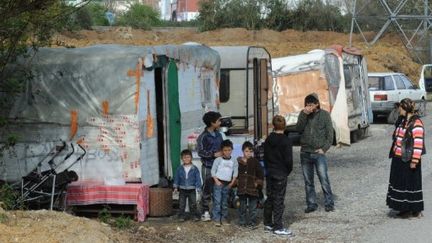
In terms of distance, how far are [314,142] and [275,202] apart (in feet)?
5.07

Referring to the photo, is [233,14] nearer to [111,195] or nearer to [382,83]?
[382,83]

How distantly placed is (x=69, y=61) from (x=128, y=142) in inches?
60.5

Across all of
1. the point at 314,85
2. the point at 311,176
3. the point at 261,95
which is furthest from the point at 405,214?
the point at 314,85

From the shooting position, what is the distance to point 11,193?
9.79m

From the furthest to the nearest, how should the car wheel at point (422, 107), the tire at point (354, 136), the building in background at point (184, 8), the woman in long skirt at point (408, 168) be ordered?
the building in background at point (184, 8), the car wheel at point (422, 107), the tire at point (354, 136), the woman in long skirt at point (408, 168)

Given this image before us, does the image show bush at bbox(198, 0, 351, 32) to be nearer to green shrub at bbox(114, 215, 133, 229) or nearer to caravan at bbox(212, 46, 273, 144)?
caravan at bbox(212, 46, 273, 144)

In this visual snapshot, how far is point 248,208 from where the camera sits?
408 inches

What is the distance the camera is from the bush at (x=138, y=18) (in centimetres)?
7669

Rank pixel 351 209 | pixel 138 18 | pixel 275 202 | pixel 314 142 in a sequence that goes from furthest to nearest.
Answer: pixel 138 18 < pixel 351 209 < pixel 314 142 < pixel 275 202

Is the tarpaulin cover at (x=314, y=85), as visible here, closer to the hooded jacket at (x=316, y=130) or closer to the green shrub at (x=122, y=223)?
the hooded jacket at (x=316, y=130)

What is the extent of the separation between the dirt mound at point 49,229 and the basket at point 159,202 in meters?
1.50

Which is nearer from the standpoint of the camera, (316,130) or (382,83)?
(316,130)

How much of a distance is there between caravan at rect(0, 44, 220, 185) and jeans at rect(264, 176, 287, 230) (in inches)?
72.1

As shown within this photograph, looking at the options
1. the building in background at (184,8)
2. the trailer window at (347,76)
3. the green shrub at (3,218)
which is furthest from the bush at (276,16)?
the building in background at (184,8)
